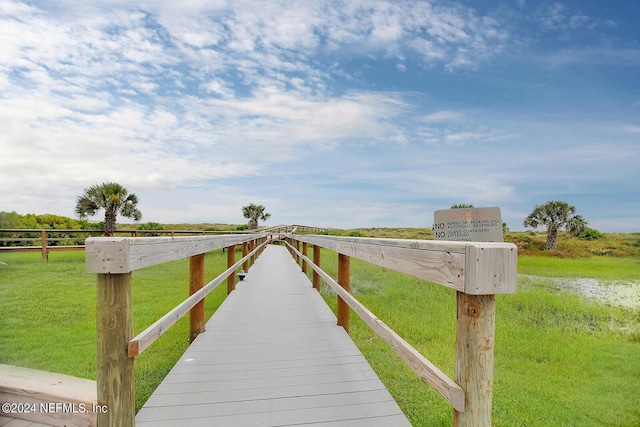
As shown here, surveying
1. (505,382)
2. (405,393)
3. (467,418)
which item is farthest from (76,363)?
(505,382)

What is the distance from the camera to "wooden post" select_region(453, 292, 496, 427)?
4.38 ft

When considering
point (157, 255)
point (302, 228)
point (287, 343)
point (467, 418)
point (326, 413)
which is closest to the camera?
point (467, 418)

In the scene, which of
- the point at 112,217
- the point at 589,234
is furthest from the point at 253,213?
the point at 589,234

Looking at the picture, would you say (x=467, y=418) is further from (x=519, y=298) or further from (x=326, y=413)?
(x=519, y=298)

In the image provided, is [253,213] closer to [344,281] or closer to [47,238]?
[47,238]

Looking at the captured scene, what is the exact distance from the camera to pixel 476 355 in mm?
1340

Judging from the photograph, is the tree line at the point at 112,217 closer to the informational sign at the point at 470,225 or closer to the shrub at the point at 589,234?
the shrub at the point at 589,234

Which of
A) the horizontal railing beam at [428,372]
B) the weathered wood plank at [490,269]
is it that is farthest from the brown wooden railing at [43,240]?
the weathered wood plank at [490,269]

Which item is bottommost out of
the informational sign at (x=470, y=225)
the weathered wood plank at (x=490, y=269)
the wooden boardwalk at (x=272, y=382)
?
the wooden boardwalk at (x=272, y=382)

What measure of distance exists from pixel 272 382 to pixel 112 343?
55.1 inches

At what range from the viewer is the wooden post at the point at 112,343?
1.67 metres

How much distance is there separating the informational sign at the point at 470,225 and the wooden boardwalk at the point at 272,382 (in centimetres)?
129

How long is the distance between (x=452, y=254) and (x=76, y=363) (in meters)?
4.56

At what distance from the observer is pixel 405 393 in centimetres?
318
